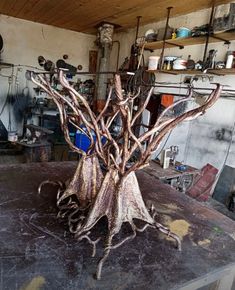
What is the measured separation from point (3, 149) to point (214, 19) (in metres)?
3.72

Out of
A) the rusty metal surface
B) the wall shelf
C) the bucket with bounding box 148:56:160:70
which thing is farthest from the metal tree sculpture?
the wall shelf

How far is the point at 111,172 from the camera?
1.00 m

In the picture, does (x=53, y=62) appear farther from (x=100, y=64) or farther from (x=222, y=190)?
(x=222, y=190)

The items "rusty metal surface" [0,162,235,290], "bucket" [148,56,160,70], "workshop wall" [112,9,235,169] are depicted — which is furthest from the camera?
"bucket" [148,56,160,70]

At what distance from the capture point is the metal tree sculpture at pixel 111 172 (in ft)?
2.87

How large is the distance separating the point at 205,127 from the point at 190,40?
1.15m

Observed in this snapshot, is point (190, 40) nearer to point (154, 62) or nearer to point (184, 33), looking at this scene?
point (184, 33)

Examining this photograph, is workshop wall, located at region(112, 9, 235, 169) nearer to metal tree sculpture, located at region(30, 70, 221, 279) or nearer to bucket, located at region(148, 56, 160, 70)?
bucket, located at region(148, 56, 160, 70)

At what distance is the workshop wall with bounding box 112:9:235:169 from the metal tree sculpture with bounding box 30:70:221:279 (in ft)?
7.40

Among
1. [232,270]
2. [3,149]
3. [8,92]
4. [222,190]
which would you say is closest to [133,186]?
[232,270]

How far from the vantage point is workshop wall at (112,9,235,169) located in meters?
3.02

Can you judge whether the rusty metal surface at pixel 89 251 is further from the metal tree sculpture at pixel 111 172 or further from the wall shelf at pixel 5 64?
the wall shelf at pixel 5 64

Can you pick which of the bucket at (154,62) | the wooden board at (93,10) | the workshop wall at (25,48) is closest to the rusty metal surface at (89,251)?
the bucket at (154,62)

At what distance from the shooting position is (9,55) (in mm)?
4816
